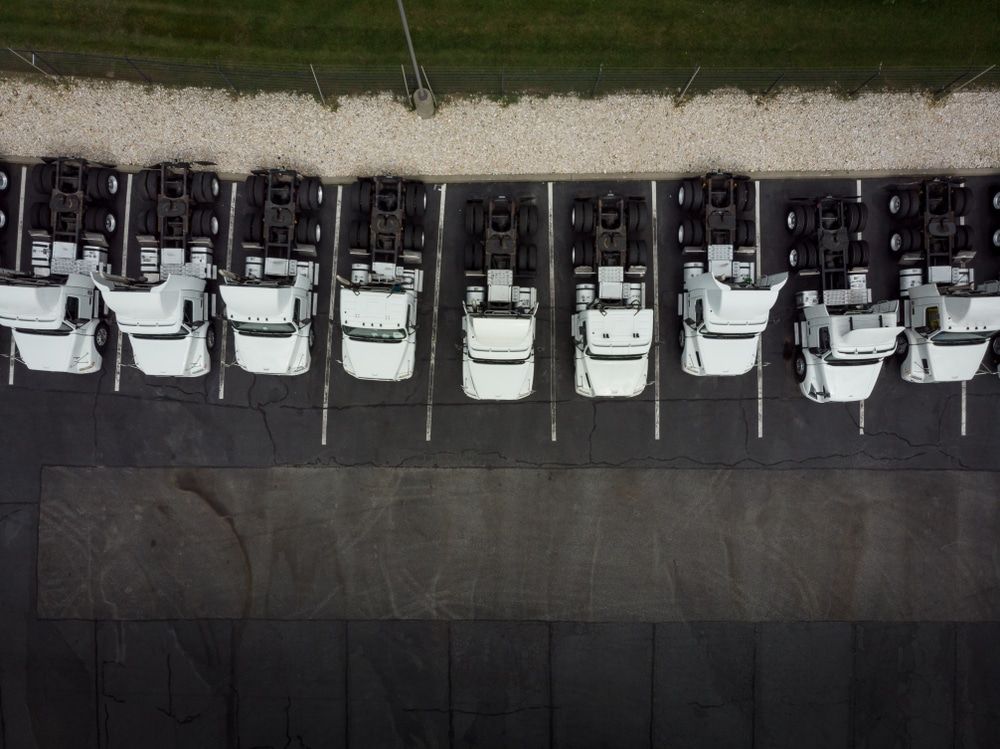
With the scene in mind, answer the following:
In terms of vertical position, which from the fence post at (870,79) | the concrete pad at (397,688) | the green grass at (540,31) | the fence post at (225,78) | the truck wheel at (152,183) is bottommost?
the concrete pad at (397,688)

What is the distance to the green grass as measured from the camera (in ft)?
34.7

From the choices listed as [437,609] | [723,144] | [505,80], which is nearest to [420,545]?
[437,609]

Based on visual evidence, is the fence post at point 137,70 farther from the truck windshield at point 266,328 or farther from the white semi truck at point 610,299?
the white semi truck at point 610,299

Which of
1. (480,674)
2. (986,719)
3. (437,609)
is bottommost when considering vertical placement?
(986,719)

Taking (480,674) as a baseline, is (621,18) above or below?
above

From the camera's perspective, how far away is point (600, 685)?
416 inches

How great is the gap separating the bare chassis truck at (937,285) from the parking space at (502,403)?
28.2 inches

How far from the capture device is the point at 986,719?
1064cm

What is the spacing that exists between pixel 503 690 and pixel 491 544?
295cm

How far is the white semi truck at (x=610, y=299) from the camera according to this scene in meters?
9.55

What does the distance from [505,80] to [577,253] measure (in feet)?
12.5

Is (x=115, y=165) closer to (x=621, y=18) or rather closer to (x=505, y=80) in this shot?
(x=505, y=80)

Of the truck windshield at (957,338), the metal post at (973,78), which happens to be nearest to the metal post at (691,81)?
the metal post at (973,78)

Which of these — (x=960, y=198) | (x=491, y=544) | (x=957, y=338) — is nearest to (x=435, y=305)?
(x=491, y=544)
